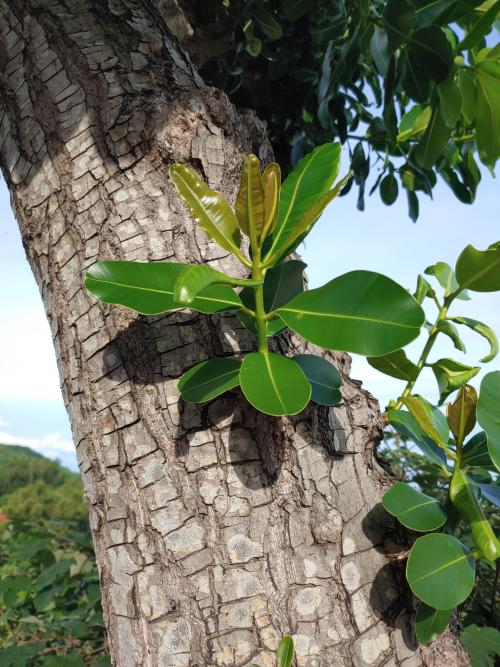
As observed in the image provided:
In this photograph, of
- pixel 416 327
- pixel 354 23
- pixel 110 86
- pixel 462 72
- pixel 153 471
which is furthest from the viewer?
pixel 354 23

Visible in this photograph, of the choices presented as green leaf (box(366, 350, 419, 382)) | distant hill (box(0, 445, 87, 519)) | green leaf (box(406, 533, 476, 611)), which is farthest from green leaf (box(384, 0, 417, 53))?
distant hill (box(0, 445, 87, 519))

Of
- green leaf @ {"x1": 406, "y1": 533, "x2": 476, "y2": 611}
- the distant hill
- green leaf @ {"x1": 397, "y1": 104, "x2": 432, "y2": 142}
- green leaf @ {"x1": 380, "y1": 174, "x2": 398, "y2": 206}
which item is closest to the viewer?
green leaf @ {"x1": 406, "y1": 533, "x2": 476, "y2": 611}

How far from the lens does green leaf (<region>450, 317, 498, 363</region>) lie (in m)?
0.85

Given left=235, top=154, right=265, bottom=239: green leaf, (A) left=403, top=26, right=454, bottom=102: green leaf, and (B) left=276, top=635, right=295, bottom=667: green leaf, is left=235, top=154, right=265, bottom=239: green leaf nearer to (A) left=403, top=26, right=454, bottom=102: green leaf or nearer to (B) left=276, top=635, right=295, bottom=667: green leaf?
(B) left=276, top=635, right=295, bottom=667: green leaf

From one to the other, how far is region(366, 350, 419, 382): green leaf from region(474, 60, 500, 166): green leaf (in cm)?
52

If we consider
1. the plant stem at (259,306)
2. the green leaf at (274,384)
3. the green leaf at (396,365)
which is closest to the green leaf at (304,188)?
Result: the plant stem at (259,306)

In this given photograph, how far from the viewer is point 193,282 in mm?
525

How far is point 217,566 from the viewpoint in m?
0.63

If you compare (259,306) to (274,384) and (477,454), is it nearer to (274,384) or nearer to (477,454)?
(274,384)

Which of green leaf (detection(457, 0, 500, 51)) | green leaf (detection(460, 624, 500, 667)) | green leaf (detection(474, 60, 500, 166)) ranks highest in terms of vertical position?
green leaf (detection(457, 0, 500, 51))

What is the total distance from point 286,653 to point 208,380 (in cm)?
28

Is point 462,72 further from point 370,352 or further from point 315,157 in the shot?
point 370,352

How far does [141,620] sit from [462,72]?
3.33 feet

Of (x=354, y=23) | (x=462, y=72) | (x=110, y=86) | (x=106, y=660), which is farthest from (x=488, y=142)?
(x=106, y=660)
